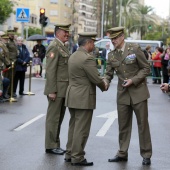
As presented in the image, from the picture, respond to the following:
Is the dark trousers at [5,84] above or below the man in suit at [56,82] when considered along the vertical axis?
below

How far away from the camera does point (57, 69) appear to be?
363 inches

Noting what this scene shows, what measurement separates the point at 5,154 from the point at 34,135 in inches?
71.1

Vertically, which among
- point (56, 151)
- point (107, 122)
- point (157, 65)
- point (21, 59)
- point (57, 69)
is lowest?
point (107, 122)

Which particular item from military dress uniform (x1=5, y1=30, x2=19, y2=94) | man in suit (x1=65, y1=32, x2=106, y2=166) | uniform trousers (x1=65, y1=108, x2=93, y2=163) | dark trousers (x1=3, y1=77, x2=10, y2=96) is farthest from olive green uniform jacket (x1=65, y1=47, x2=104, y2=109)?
military dress uniform (x1=5, y1=30, x2=19, y2=94)

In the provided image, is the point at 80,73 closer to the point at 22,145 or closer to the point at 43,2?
the point at 22,145

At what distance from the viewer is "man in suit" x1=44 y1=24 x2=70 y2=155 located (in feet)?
30.0

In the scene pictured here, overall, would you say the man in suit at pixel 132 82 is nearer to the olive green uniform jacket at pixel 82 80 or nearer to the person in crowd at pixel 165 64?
the olive green uniform jacket at pixel 82 80

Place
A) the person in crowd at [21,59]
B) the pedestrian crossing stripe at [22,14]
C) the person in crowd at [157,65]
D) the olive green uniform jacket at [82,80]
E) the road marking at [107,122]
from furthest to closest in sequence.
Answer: the person in crowd at [157,65] → the pedestrian crossing stripe at [22,14] → the person in crowd at [21,59] → the road marking at [107,122] → the olive green uniform jacket at [82,80]

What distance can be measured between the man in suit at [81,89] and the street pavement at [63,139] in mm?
312

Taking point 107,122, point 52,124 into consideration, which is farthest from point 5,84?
point 52,124

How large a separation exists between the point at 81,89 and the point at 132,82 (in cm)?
75

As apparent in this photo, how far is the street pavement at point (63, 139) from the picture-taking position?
8625mm

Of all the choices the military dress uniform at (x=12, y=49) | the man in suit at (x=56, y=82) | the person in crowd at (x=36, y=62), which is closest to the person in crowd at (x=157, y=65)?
the person in crowd at (x=36, y=62)

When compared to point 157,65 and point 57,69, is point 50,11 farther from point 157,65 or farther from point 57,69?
point 57,69
